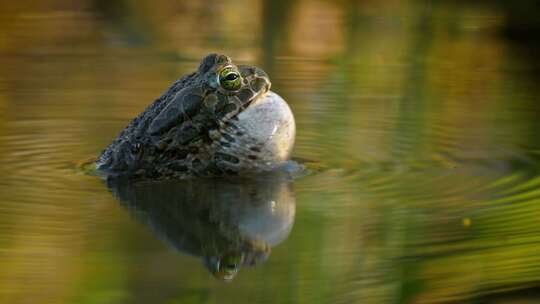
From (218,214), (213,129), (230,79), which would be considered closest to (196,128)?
(213,129)

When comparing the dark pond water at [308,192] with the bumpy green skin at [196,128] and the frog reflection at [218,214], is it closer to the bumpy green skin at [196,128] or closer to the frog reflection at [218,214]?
the frog reflection at [218,214]

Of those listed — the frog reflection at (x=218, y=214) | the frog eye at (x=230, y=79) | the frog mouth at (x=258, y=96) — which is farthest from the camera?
the frog mouth at (x=258, y=96)

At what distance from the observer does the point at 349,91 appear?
9.26 metres

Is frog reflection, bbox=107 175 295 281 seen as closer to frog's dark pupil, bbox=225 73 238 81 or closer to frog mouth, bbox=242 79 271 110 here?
frog mouth, bbox=242 79 271 110

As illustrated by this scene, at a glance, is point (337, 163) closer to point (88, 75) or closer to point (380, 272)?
point (380, 272)

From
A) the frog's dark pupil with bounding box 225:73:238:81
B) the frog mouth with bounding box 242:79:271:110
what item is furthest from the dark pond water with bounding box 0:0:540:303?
the frog's dark pupil with bounding box 225:73:238:81

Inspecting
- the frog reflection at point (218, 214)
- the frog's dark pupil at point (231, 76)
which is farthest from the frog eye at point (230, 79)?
the frog reflection at point (218, 214)

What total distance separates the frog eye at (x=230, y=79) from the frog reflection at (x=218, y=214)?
0.50 meters

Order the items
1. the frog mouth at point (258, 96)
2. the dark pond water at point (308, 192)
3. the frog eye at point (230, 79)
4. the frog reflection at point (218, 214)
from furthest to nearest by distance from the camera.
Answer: the frog mouth at point (258, 96)
the frog eye at point (230, 79)
the frog reflection at point (218, 214)
the dark pond water at point (308, 192)

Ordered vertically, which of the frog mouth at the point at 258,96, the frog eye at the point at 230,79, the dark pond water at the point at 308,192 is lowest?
the dark pond water at the point at 308,192

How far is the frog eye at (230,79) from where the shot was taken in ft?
19.9

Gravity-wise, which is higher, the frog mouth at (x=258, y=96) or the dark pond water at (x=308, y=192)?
the frog mouth at (x=258, y=96)

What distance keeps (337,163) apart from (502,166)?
891 mm

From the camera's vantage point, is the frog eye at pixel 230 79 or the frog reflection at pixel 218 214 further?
the frog eye at pixel 230 79
